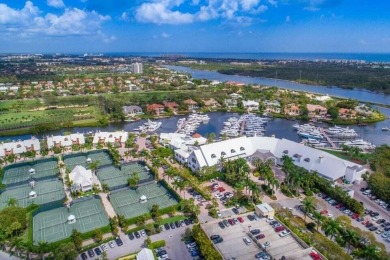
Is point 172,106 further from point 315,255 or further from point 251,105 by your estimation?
point 315,255

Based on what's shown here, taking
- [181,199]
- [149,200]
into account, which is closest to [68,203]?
[149,200]

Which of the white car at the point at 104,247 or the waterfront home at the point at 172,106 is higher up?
the waterfront home at the point at 172,106

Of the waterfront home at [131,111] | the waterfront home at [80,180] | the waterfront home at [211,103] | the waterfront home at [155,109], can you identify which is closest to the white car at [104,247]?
the waterfront home at [80,180]

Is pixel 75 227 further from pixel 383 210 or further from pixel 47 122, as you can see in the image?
pixel 47 122

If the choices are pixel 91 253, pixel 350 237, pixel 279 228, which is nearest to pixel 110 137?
pixel 91 253

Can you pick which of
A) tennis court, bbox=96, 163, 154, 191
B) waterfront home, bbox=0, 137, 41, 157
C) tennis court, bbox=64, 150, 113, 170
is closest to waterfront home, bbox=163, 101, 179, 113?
tennis court, bbox=64, 150, 113, 170

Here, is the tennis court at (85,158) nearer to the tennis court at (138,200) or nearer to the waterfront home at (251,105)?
the tennis court at (138,200)

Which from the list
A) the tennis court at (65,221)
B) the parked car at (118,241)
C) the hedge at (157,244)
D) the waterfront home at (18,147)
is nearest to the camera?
the hedge at (157,244)
